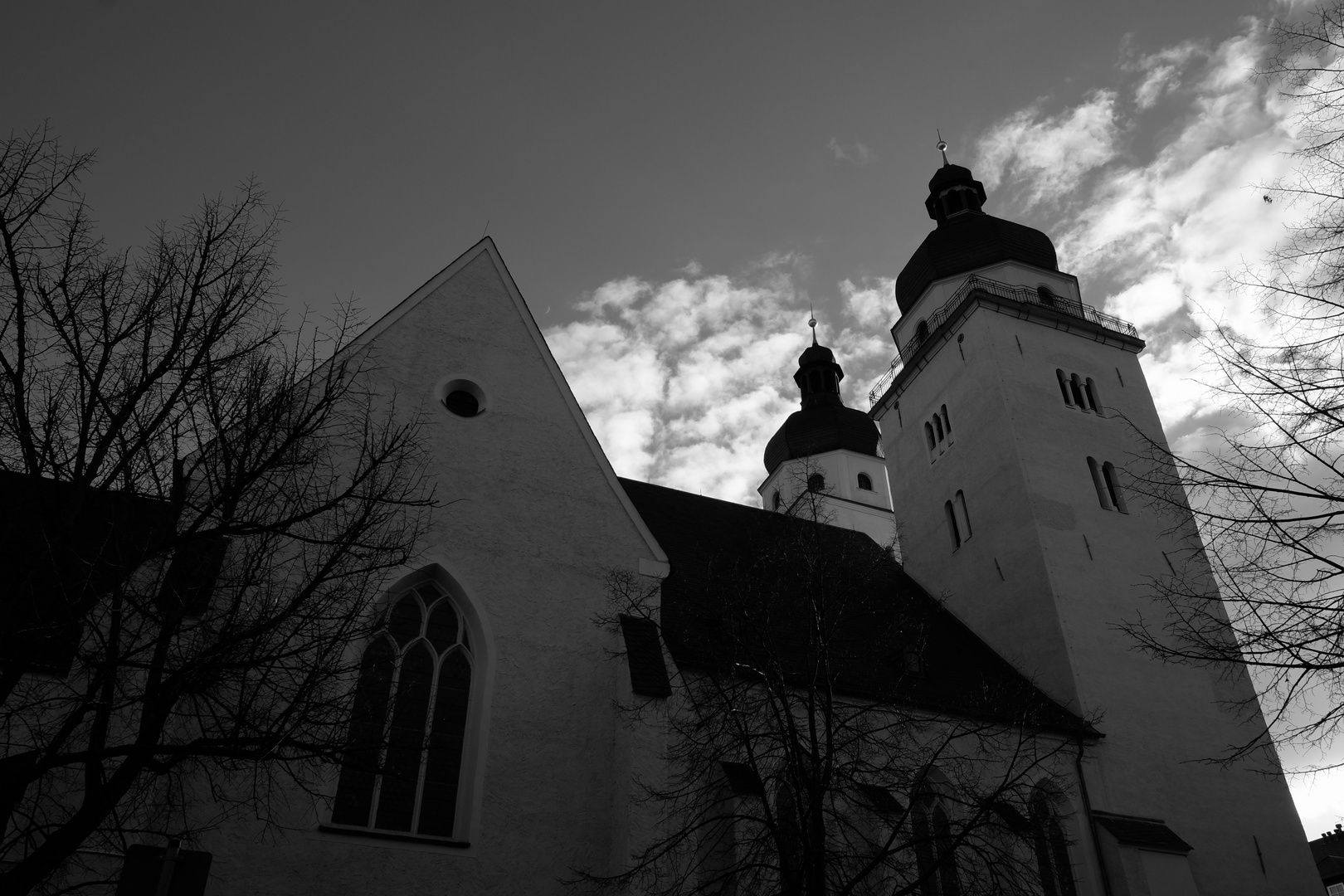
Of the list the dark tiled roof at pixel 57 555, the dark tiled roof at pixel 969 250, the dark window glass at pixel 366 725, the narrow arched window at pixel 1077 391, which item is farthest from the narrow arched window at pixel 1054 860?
the dark tiled roof at pixel 969 250

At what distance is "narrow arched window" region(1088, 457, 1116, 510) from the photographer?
20.7m

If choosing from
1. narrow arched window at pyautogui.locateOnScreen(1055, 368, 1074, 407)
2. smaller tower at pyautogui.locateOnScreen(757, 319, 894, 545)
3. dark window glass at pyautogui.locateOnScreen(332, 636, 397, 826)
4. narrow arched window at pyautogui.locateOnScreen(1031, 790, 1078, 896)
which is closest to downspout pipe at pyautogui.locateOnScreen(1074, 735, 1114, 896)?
narrow arched window at pyautogui.locateOnScreen(1031, 790, 1078, 896)

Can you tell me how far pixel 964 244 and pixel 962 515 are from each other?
7798 millimetres

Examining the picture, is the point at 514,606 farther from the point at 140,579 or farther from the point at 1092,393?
the point at 1092,393

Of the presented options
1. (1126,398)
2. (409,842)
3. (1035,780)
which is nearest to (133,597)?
(409,842)

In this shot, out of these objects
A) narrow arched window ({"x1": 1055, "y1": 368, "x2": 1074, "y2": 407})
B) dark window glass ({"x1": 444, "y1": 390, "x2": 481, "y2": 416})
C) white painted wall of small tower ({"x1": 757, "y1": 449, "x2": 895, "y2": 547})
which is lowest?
dark window glass ({"x1": 444, "y1": 390, "x2": 481, "y2": 416})

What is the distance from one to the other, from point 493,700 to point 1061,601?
464 inches

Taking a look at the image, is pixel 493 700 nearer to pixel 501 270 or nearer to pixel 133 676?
pixel 133 676

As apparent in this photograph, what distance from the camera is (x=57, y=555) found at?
670cm

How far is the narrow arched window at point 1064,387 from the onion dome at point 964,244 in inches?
142

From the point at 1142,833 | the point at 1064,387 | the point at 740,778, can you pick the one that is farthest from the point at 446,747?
the point at 1064,387

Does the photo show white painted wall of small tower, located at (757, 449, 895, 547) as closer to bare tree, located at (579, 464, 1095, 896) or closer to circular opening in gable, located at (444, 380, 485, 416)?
bare tree, located at (579, 464, 1095, 896)

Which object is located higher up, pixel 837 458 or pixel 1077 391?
pixel 837 458

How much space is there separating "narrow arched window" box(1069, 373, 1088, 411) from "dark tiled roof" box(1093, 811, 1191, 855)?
9.56 metres
